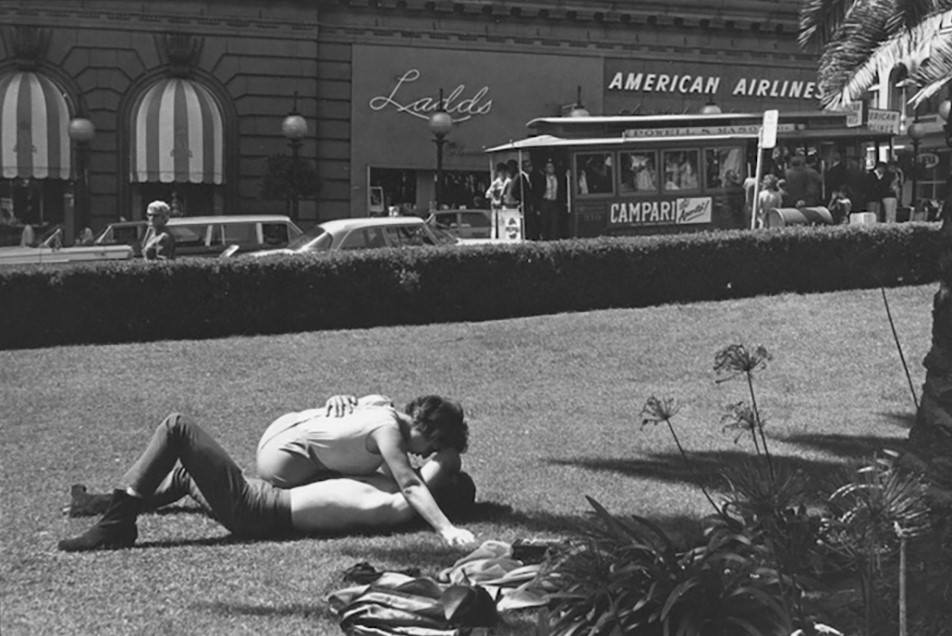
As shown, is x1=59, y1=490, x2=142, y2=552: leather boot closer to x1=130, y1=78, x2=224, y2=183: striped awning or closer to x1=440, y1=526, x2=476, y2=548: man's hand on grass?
x1=440, y1=526, x2=476, y2=548: man's hand on grass

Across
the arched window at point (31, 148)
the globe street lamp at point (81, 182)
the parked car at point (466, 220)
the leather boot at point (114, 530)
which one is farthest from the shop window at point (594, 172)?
the leather boot at point (114, 530)

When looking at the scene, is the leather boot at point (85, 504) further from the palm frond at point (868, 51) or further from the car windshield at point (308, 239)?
the car windshield at point (308, 239)

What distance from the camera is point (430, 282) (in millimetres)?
16734

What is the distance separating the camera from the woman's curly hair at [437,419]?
6.80 meters

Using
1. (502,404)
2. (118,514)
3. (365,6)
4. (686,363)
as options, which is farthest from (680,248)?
(365,6)

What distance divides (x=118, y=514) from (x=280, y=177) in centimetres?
2576

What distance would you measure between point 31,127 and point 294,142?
237 inches

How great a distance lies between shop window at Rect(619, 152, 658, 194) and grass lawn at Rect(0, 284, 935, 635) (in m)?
6.48

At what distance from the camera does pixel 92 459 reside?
9.47 m

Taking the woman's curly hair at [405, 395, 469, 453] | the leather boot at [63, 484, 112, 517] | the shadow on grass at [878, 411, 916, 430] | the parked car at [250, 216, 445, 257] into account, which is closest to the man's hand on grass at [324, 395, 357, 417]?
the woman's curly hair at [405, 395, 469, 453]

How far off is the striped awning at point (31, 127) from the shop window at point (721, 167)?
15344mm

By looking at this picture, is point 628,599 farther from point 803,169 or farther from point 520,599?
point 803,169

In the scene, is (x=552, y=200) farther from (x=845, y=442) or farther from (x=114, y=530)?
(x=114, y=530)

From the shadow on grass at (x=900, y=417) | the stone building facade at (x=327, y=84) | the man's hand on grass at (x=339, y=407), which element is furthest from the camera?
the stone building facade at (x=327, y=84)
